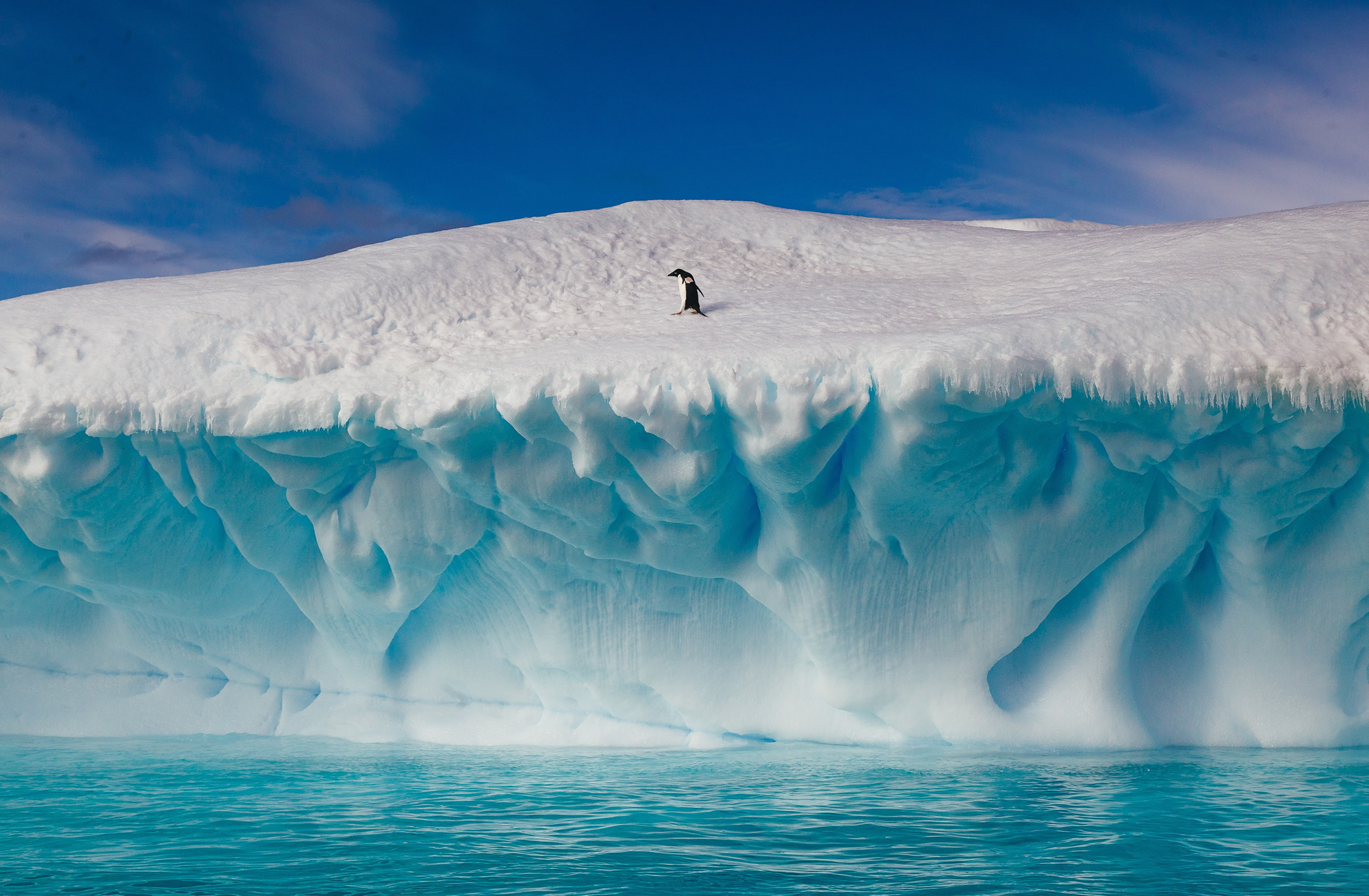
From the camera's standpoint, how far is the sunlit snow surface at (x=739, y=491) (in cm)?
479

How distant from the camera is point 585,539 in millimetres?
5441

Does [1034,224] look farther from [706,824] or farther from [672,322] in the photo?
[706,824]

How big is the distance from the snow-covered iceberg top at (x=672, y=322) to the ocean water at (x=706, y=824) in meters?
1.82

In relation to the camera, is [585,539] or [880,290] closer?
[585,539]

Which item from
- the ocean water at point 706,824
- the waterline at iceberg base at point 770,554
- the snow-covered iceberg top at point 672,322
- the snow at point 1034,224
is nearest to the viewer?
the ocean water at point 706,824

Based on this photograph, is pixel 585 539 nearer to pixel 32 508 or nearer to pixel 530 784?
pixel 530 784

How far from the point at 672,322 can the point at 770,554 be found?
154 cm

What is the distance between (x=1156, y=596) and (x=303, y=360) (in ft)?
16.7

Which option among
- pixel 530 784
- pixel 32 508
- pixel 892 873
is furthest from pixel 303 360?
pixel 892 873

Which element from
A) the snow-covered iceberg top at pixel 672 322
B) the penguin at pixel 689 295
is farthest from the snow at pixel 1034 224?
the penguin at pixel 689 295

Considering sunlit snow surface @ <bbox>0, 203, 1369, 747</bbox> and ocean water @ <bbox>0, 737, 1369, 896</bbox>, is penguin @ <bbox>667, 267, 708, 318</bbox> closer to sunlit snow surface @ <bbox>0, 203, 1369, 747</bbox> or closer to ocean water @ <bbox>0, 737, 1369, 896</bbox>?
sunlit snow surface @ <bbox>0, 203, 1369, 747</bbox>

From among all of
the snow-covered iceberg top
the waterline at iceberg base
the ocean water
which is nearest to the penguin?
the snow-covered iceberg top

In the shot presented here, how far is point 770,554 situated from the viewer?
5367 mm

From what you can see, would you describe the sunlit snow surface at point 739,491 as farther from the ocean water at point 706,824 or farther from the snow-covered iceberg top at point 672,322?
the ocean water at point 706,824
